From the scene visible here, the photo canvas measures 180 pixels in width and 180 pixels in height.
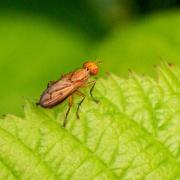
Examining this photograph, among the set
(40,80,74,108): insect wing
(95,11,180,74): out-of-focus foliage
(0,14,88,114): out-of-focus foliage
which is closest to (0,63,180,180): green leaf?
(40,80,74,108): insect wing

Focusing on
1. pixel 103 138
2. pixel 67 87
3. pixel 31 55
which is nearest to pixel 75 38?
pixel 31 55

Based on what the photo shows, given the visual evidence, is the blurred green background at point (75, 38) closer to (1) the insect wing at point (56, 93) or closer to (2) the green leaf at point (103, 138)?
(1) the insect wing at point (56, 93)

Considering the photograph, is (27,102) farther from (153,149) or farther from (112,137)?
(153,149)

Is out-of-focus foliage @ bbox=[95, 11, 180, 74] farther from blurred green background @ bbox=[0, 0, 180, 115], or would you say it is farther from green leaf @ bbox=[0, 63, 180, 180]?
green leaf @ bbox=[0, 63, 180, 180]

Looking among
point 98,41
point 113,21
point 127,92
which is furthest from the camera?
point 113,21

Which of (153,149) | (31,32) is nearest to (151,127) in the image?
(153,149)

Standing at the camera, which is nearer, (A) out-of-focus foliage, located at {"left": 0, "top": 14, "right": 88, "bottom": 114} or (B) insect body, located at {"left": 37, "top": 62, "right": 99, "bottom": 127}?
(B) insect body, located at {"left": 37, "top": 62, "right": 99, "bottom": 127}

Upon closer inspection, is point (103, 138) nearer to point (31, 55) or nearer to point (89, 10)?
point (31, 55)
